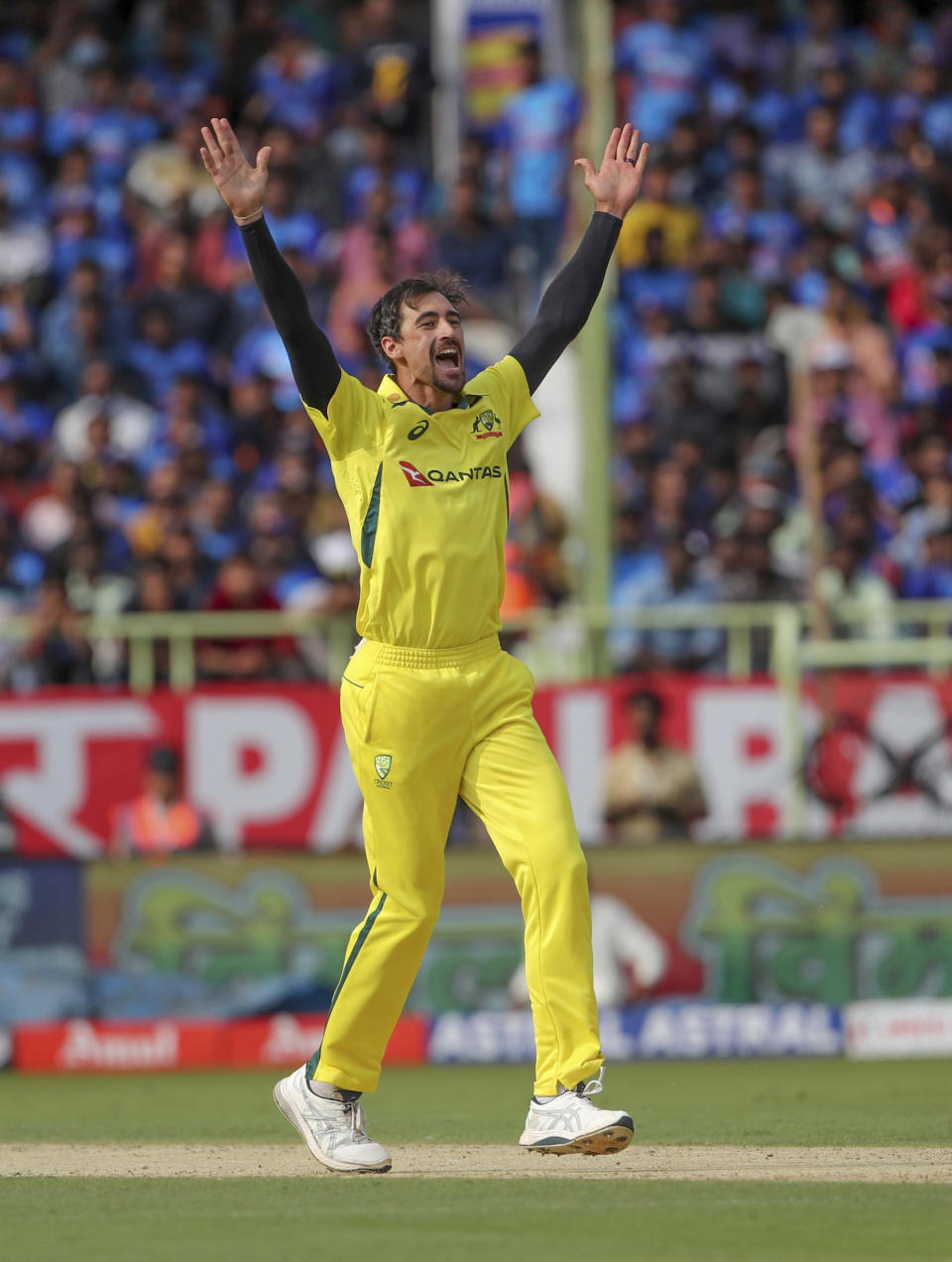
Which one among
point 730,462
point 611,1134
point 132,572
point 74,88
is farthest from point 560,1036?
point 74,88

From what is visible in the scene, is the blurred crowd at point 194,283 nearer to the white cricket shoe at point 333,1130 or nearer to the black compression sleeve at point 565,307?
the black compression sleeve at point 565,307

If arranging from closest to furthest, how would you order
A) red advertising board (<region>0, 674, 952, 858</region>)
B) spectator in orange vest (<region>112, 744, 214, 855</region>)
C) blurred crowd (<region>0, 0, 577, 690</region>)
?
spectator in orange vest (<region>112, 744, 214, 855</region>)
red advertising board (<region>0, 674, 952, 858</region>)
blurred crowd (<region>0, 0, 577, 690</region>)

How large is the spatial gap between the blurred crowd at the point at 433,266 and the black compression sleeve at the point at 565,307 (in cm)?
722

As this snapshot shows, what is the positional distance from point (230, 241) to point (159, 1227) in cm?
1348

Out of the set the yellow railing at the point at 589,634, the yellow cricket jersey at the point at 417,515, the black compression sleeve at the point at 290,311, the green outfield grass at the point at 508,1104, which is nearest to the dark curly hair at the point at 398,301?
the yellow cricket jersey at the point at 417,515

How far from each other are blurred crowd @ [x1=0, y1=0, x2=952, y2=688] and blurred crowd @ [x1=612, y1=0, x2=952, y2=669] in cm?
3

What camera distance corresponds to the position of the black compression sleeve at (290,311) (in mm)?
7043

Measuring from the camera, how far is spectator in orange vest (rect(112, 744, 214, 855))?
46.5 ft

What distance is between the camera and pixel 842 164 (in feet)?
64.6

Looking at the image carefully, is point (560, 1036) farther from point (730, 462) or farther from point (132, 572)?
point (730, 462)

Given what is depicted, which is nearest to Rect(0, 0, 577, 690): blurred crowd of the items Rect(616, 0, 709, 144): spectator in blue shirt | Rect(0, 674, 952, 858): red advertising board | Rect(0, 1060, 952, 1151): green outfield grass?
Rect(0, 674, 952, 858): red advertising board

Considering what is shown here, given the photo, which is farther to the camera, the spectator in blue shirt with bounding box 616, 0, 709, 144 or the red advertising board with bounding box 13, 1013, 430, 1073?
the spectator in blue shirt with bounding box 616, 0, 709, 144

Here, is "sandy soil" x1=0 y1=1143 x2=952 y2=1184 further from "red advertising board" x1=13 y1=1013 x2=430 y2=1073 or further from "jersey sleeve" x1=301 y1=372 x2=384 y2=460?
"red advertising board" x1=13 y1=1013 x2=430 y2=1073

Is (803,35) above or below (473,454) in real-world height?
above
